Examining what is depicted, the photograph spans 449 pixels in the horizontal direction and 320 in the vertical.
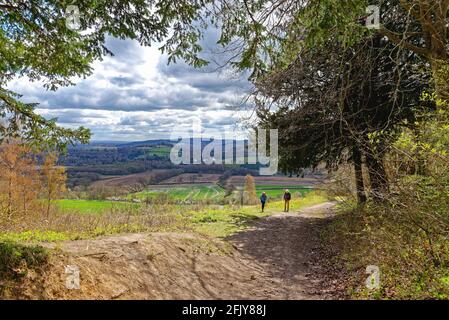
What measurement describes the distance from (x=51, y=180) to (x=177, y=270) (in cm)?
2616

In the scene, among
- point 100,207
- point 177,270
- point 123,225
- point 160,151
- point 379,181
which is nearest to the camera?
point 177,270

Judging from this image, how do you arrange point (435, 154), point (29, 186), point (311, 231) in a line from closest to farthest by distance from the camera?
point (435, 154) → point (311, 231) → point (29, 186)

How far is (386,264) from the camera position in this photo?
24.5ft

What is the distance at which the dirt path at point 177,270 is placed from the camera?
5.82 meters

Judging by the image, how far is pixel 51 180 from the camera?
30.0 metres

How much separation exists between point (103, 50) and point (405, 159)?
21.2 ft

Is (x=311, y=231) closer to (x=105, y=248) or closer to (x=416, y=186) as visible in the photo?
(x=416, y=186)

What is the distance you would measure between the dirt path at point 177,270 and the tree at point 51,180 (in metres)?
23.1

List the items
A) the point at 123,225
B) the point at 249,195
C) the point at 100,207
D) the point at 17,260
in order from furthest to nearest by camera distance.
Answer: the point at 249,195
the point at 100,207
the point at 123,225
the point at 17,260

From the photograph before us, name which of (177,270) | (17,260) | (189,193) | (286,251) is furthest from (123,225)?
(189,193)

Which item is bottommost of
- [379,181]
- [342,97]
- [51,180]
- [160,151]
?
[51,180]

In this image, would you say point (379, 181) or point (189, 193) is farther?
point (189, 193)

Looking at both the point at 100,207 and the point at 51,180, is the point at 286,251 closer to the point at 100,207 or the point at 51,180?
the point at 100,207
